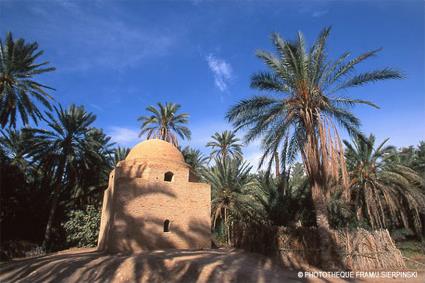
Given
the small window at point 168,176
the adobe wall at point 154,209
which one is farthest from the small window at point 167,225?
the small window at point 168,176

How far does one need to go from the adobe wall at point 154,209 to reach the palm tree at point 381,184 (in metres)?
10.2

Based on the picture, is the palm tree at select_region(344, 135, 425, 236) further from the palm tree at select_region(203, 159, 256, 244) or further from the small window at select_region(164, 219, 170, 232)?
the small window at select_region(164, 219, 170, 232)

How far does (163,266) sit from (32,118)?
1430 centimetres

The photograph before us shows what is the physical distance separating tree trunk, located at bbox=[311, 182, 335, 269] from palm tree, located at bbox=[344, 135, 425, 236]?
810 cm

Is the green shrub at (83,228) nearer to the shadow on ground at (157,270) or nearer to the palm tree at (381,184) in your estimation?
the shadow on ground at (157,270)

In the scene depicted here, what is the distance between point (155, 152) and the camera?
58.6 feet

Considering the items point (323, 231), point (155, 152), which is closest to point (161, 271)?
point (323, 231)

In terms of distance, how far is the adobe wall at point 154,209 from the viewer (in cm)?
1452

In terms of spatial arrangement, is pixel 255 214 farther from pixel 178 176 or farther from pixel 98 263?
pixel 98 263

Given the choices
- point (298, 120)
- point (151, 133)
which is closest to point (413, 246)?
point (298, 120)

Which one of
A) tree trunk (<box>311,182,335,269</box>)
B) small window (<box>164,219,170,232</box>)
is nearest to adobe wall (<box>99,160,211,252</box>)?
small window (<box>164,219,170,232</box>)

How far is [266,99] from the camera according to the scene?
13391 millimetres

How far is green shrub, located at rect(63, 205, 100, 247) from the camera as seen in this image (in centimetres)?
2147

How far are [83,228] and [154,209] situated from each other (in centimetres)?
931
